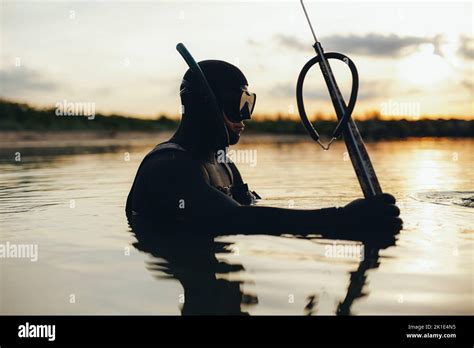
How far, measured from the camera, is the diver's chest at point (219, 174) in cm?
643

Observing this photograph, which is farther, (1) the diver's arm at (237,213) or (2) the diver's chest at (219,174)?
(2) the diver's chest at (219,174)

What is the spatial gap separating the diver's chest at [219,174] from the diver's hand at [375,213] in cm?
155

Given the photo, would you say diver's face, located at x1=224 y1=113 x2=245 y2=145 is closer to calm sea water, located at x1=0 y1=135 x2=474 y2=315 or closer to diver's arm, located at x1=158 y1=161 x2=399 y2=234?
diver's arm, located at x1=158 y1=161 x2=399 y2=234

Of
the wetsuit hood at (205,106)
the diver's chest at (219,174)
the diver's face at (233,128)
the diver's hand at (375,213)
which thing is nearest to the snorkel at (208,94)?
the wetsuit hood at (205,106)

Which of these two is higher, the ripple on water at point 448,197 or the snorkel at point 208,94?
the snorkel at point 208,94

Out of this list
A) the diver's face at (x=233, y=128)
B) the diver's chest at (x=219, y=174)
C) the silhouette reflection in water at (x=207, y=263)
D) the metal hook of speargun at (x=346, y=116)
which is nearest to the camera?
the silhouette reflection in water at (x=207, y=263)

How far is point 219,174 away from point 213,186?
2.37ft

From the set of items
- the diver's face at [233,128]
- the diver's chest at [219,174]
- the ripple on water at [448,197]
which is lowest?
the ripple on water at [448,197]

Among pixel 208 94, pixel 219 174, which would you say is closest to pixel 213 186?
pixel 219 174

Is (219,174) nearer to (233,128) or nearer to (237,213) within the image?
(233,128)

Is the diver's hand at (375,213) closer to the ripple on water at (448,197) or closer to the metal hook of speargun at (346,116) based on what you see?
the metal hook of speargun at (346,116)

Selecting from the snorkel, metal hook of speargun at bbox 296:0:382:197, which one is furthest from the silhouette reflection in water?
the snorkel

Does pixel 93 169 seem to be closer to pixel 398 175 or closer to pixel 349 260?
pixel 398 175
